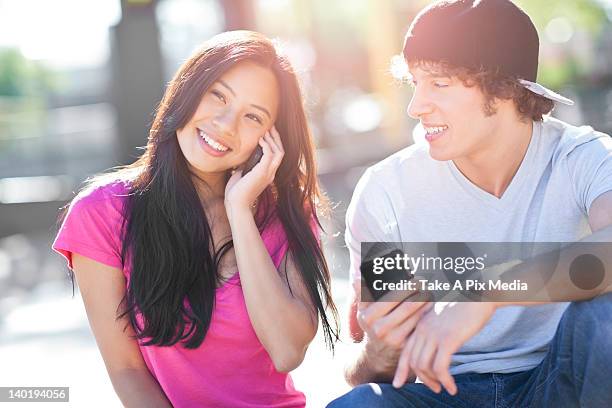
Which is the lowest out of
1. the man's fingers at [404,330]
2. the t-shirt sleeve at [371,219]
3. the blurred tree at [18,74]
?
the man's fingers at [404,330]

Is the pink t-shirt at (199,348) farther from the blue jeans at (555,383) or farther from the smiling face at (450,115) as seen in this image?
the smiling face at (450,115)

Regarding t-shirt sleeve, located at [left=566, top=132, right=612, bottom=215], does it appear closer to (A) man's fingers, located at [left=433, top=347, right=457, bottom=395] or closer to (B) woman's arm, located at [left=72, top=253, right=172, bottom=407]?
(A) man's fingers, located at [left=433, top=347, right=457, bottom=395]

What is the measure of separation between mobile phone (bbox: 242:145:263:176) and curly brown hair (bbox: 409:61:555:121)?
1.95 ft

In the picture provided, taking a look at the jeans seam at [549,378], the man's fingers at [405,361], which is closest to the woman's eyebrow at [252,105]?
the man's fingers at [405,361]

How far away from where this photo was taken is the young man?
9.08 ft

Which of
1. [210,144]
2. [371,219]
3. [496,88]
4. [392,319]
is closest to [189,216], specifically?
[210,144]

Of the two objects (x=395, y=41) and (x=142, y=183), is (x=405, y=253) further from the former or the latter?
(x=395, y=41)

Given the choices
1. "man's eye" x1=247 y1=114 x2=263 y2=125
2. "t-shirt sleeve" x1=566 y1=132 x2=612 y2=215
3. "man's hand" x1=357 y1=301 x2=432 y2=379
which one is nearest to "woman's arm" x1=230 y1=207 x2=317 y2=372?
"man's eye" x1=247 y1=114 x2=263 y2=125

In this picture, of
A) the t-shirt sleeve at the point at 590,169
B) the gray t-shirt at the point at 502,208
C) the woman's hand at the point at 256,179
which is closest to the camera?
the t-shirt sleeve at the point at 590,169

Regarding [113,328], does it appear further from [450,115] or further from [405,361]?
[450,115]

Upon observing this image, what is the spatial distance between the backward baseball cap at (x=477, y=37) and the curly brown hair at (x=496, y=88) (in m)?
0.02

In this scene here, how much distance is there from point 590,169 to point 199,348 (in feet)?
4.29

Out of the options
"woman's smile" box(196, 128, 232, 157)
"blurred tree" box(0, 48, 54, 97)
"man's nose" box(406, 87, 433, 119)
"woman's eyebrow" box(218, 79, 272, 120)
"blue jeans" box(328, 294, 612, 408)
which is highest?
"blurred tree" box(0, 48, 54, 97)

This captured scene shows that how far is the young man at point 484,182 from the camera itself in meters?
2.77
